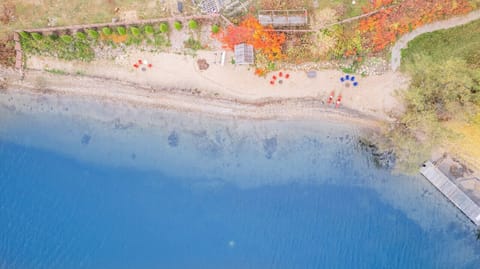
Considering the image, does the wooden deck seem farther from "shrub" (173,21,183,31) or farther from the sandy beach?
"shrub" (173,21,183,31)

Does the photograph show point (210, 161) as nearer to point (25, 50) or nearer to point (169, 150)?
point (169, 150)

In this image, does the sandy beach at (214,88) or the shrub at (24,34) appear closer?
the shrub at (24,34)

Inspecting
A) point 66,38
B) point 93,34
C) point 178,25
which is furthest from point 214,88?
point 66,38

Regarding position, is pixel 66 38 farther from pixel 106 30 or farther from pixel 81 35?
pixel 106 30

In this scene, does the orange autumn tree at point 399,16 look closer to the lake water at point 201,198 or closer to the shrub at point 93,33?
the lake water at point 201,198

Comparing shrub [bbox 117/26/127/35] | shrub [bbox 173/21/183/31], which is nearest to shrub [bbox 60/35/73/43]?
shrub [bbox 117/26/127/35]

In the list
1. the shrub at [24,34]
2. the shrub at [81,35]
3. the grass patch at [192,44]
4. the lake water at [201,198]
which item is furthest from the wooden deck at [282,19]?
the shrub at [24,34]
